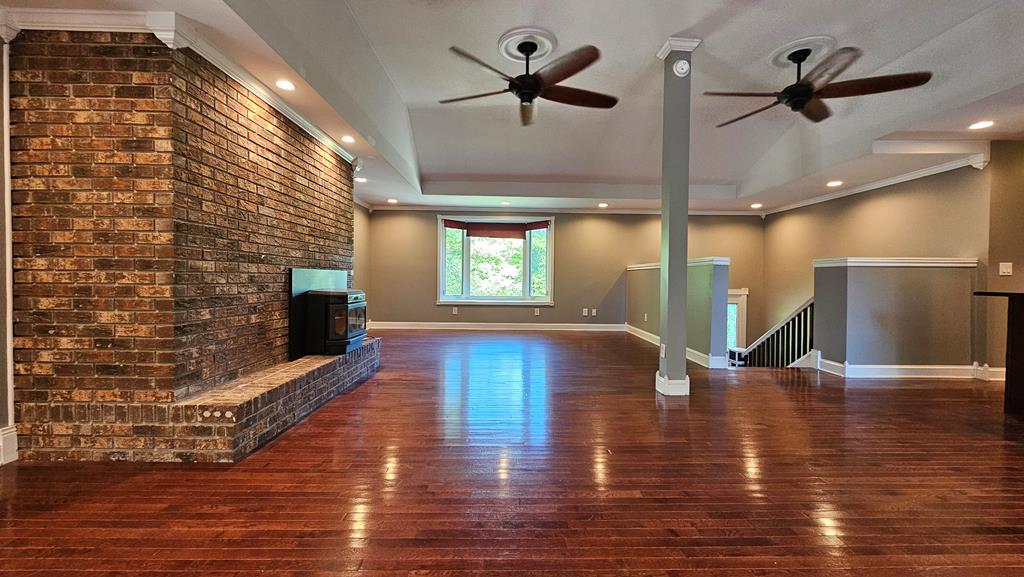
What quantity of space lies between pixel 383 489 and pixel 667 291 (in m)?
2.84

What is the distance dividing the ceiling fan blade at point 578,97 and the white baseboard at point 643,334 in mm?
4100

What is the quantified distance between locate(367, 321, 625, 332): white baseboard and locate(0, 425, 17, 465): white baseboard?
6145 mm

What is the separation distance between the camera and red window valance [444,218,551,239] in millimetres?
8531

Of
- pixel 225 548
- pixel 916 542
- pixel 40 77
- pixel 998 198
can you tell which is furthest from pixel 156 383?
pixel 998 198

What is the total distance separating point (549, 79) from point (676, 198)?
1473 mm

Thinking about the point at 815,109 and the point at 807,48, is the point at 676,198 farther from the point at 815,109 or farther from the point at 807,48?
the point at 807,48

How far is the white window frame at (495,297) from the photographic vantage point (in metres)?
8.52

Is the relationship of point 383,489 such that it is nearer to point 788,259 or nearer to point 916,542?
point 916,542

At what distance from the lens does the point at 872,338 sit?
4.69m

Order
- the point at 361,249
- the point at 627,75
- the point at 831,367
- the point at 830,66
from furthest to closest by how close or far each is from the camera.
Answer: the point at 361,249 → the point at 831,367 → the point at 627,75 → the point at 830,66

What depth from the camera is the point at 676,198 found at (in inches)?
151

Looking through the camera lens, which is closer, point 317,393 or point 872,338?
point 317,393

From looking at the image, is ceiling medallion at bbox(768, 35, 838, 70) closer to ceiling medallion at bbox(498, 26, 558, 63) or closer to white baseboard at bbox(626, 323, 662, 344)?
ceiling medallion at bbox(498, 26, 558, 63)

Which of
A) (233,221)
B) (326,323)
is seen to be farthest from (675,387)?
(233,221)
